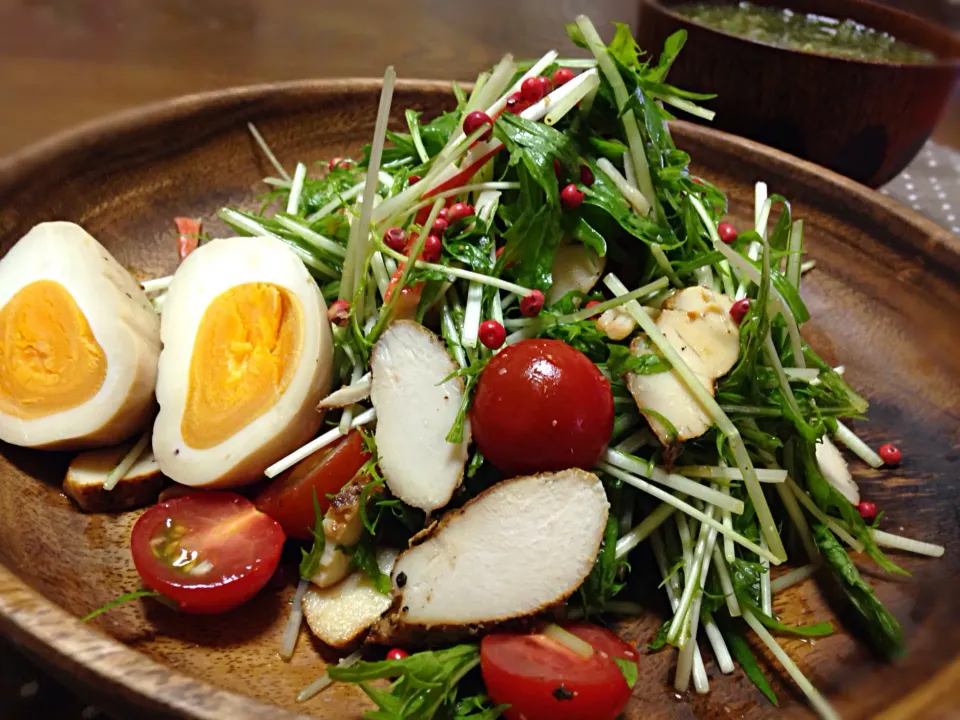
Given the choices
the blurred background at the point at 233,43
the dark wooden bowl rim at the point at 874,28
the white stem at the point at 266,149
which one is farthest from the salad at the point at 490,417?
the blurred background at the point at 233,43

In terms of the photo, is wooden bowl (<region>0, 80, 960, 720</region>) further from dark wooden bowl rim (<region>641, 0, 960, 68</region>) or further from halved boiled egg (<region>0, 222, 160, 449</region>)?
dark wooden bowl rim (<region>641, 0, 960, 68</region>)

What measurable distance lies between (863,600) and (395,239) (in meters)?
1.23

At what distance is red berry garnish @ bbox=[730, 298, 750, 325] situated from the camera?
5.19 ft

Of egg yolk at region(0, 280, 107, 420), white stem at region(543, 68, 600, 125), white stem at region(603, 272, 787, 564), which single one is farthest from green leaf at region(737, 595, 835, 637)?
egg yolk at region(0, 280, 107, 420)

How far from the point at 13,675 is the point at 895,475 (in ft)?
6.30

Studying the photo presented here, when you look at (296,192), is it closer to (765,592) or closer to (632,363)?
(632,363)

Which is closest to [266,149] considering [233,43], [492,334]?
[492,334]

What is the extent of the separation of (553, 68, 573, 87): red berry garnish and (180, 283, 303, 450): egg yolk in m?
0.83

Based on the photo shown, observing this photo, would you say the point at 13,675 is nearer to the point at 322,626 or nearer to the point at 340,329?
the point at 322,626

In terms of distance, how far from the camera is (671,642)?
4.43 ft

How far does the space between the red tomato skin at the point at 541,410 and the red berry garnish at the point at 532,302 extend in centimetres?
13

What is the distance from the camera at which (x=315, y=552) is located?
140 cm

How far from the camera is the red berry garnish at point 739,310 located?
1.58 m

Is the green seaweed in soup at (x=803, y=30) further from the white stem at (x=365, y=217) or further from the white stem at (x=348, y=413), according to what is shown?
the white stem at (x=348, y=413)
